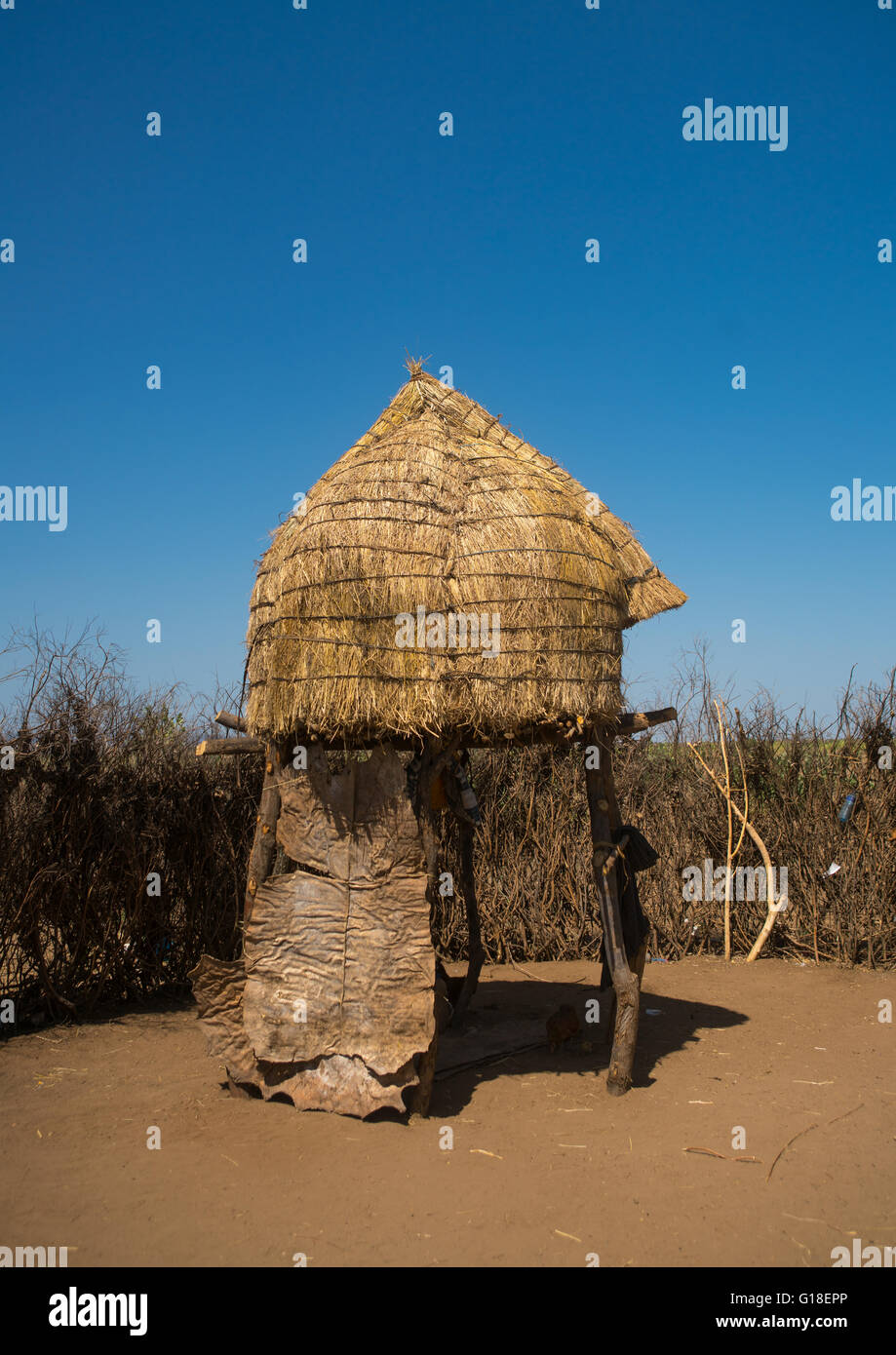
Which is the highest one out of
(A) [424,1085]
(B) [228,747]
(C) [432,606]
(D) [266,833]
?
(C) [432,606]

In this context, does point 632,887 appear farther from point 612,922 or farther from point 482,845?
point 482,845

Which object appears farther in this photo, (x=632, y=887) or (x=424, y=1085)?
(x=632, y=887)

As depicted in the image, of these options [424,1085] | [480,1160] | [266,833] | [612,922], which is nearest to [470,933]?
[612,922]

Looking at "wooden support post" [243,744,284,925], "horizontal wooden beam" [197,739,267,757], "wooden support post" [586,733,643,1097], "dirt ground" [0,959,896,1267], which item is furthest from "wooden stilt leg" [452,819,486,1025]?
"horizontal wooden beam" [197,739,267,757]

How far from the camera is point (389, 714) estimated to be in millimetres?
4926

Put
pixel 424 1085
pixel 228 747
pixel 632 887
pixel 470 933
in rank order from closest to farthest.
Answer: pixel 424 1085, pixel 228 747, pixel 632 887, pixel 470 933

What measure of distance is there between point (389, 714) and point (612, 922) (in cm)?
206

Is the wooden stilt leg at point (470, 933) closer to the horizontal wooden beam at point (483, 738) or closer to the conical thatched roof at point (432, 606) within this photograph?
the horizontal wooden beam at point (483, 738)

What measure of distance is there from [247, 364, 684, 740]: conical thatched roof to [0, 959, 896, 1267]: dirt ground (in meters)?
2.22

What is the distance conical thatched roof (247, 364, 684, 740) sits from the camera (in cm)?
497

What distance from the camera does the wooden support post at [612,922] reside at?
18.2ft

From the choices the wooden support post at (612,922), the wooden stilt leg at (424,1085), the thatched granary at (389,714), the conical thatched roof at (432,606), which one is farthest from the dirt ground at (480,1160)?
the conical thatched roof at (432,606)

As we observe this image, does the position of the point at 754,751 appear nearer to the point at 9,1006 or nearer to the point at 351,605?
the point at 351,605
